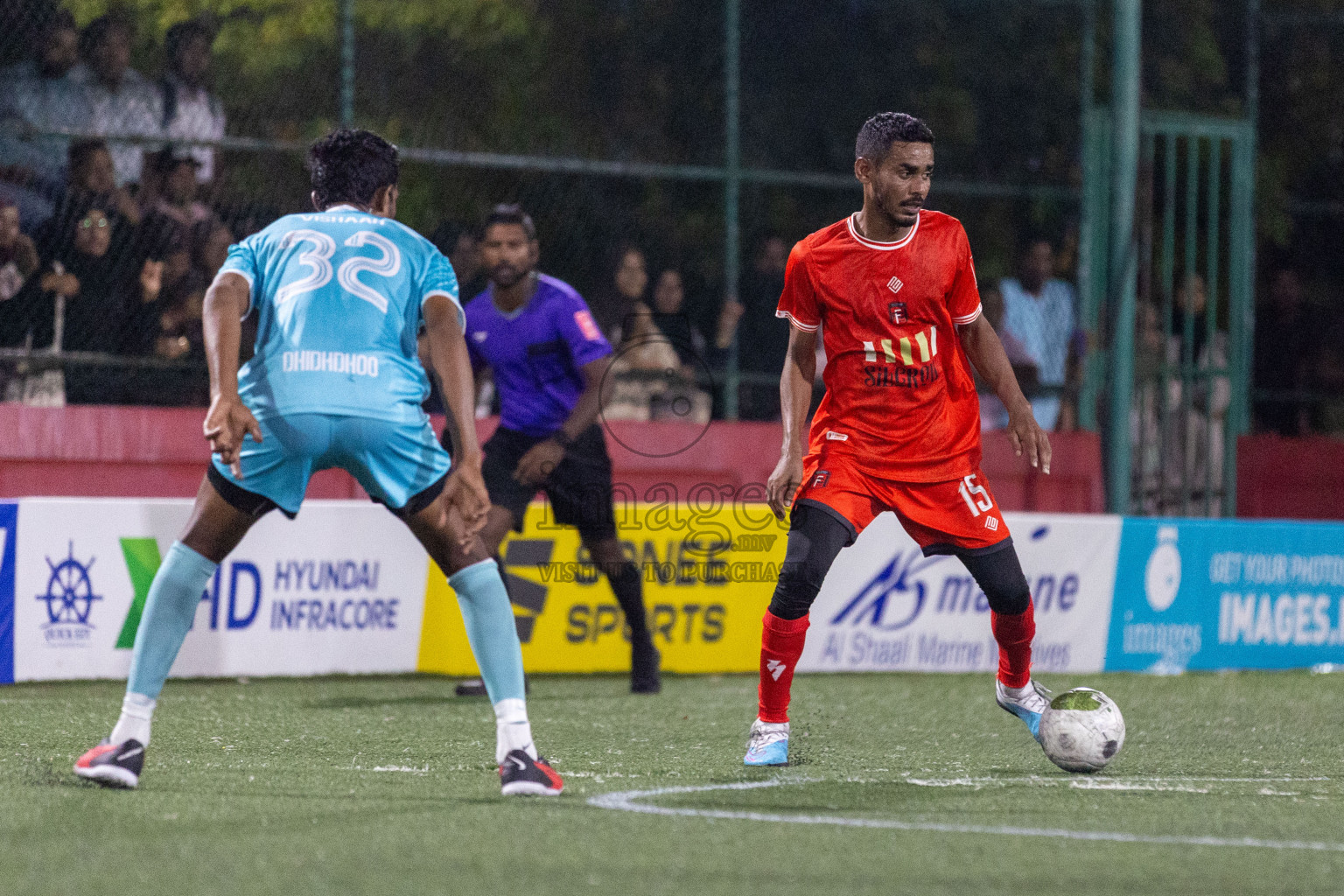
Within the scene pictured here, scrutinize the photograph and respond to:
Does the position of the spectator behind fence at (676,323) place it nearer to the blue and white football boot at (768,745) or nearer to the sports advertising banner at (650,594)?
the sports advertising banner at (650,594)

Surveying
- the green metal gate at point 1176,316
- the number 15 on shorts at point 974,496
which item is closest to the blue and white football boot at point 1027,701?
the number 15 on shorts at point 974,496

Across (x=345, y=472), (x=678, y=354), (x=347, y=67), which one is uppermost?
(x=347, y=67)

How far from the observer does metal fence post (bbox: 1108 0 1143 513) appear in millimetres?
13000

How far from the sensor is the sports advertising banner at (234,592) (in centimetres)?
922

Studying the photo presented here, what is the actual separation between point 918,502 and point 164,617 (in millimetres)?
2397

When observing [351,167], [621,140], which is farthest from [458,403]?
[621,140]

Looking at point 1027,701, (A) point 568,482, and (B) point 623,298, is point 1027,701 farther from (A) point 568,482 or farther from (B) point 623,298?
(B) point 623,298

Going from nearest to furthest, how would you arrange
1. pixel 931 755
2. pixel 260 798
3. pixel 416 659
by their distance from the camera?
1. pixel 260 798
2. pixel 931 755
3. pixel 416 659

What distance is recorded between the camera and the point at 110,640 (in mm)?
9336

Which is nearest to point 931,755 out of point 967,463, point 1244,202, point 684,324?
point 967,463

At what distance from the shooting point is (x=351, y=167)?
18.1 feet

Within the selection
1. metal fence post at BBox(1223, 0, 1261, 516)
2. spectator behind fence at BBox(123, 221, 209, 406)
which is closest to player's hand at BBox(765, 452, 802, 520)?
spectator behind fence at BBox(123, 221, 209, 406)

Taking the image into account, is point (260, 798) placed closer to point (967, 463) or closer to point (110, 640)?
point (967, 463)

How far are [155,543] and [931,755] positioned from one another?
445 centimetres
